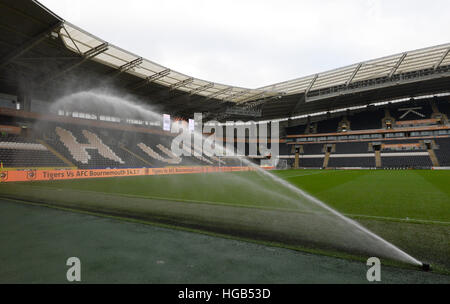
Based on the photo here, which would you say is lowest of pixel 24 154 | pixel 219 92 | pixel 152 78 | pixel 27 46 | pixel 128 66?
pixel 24 154

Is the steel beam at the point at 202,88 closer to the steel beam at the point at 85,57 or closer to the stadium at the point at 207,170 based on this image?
the stadium at the point at 207,170

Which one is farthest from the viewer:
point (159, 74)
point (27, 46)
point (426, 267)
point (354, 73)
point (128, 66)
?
point (354, 73)

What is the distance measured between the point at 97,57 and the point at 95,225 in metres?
22.5

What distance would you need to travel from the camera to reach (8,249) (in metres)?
Result: 3.40

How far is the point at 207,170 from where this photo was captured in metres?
34.0

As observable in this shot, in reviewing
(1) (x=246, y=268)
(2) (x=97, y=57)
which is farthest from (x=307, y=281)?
(2) (x=97, y=57)

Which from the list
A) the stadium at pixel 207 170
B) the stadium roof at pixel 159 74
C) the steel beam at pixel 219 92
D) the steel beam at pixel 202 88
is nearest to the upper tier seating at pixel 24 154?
the stadium at pixel 207 170

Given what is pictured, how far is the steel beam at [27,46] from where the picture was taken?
16.1 metres

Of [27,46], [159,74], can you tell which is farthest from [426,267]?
[159,74]

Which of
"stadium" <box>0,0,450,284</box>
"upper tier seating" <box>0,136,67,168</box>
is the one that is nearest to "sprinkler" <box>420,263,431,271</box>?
"stadium" <box>0,0,450,284</box>

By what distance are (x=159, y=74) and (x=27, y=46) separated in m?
11.4

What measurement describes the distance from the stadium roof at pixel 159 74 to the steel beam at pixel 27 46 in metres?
0.07

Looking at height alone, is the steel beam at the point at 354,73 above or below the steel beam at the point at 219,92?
above

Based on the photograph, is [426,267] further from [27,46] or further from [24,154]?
[24,154]
